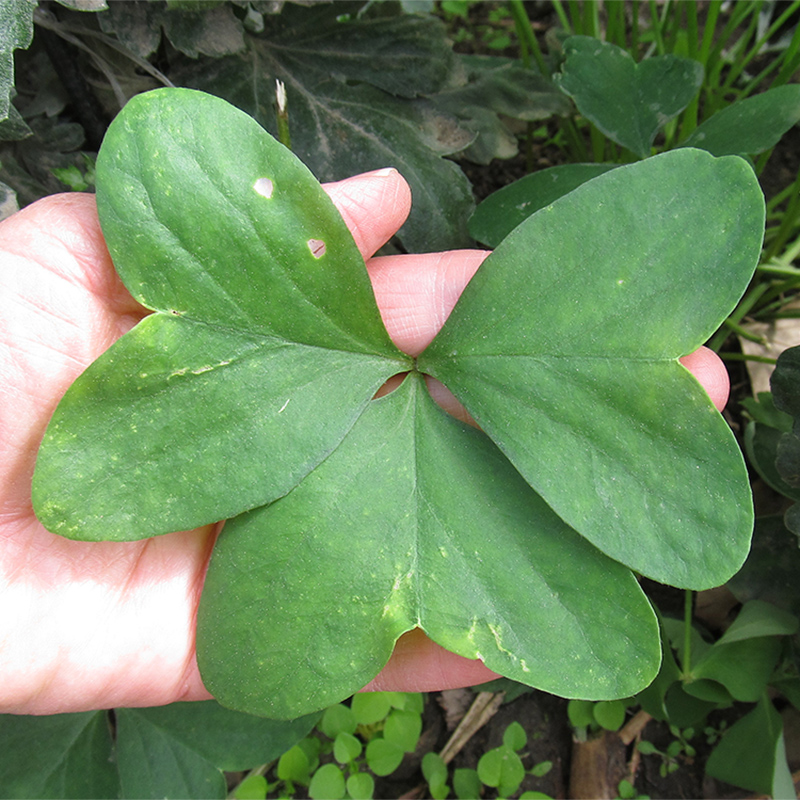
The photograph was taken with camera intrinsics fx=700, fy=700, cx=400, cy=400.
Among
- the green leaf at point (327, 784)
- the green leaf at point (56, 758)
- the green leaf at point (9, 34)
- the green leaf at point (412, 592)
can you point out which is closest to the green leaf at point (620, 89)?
the green leaf at point (412, 592)

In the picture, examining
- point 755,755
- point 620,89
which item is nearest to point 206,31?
point 620,89

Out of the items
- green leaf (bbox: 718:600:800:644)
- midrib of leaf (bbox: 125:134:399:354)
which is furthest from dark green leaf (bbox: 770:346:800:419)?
midrib of leaf (bbox: 125:134:399:354)

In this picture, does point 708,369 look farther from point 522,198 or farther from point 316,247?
point 316,247

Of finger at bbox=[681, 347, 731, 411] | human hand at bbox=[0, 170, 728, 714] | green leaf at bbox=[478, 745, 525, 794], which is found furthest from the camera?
green leaf at bbox=[478, 745, 525, 794]

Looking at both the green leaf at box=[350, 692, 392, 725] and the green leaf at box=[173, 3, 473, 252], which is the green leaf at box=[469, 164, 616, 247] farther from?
the green leaf at box=[350, 692, 392, 725]

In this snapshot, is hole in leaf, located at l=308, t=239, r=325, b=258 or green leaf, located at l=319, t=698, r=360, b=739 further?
green leaf, located at l=319, t=698, r=360, b=739
